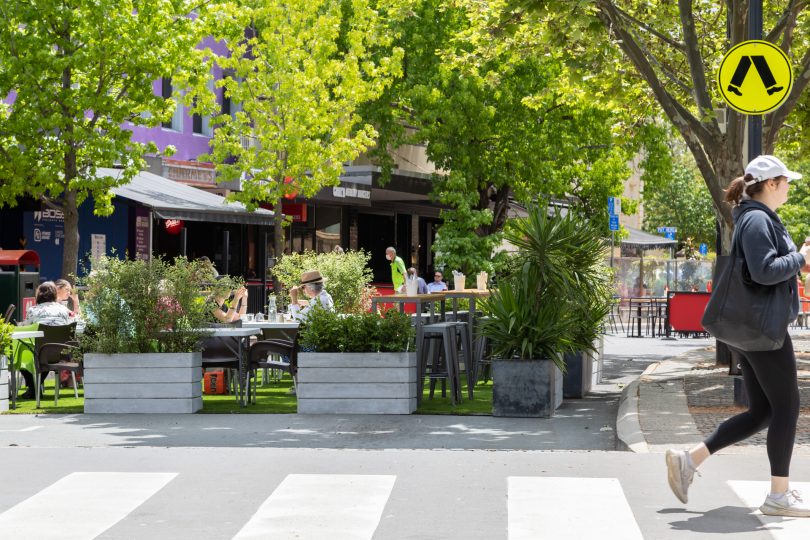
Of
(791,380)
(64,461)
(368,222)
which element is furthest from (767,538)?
(368,222)

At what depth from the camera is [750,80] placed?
1138 cm

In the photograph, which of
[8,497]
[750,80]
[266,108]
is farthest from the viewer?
[266,108]

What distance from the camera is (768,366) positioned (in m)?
6.81

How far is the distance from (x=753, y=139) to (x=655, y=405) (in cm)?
255

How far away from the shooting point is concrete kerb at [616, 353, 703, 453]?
9938 millimetres

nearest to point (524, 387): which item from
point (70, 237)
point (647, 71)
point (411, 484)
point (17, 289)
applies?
point (411, 484)

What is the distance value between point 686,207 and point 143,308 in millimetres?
67606

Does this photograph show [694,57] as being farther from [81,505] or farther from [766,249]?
[81,505]

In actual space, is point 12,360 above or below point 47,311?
below

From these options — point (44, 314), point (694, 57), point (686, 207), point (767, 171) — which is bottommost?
point (44, 314)

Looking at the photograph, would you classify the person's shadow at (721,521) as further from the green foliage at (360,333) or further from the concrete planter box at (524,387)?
the green foliage at (360,333)

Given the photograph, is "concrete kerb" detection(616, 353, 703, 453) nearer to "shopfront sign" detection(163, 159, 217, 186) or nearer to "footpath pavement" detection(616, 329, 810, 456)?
"footpath pavement" detection(616, 329, 810, 456)

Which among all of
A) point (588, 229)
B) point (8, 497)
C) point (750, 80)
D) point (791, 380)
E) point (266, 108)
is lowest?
point (8, 497)

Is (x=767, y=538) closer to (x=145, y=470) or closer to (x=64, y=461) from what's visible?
(x=145, y=470)
